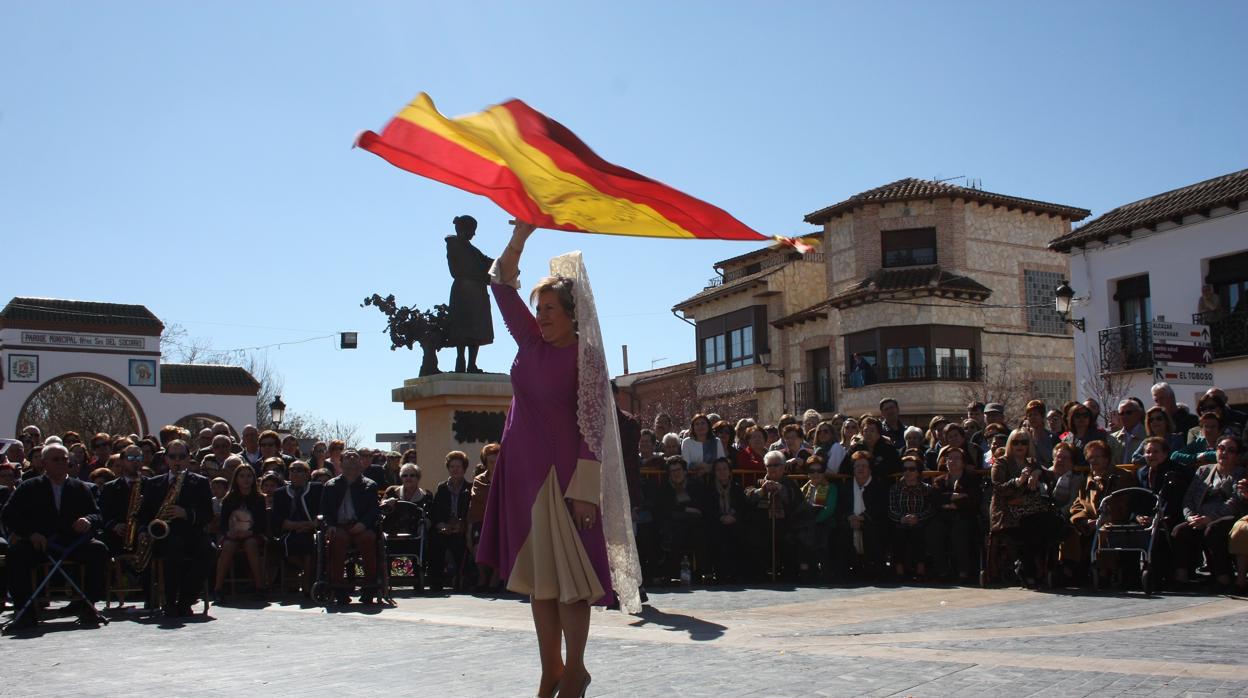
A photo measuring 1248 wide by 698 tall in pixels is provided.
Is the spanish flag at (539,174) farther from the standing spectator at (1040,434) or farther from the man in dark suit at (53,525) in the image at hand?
the standing spectator at (1040,434)

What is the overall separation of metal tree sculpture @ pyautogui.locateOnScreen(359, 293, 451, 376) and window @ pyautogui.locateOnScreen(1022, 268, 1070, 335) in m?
33.9

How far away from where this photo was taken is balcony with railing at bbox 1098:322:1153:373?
107 feet

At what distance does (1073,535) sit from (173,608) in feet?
27.9

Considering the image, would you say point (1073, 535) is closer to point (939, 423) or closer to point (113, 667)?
point (939, 423)

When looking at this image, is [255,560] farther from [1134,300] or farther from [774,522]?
[1134,300]

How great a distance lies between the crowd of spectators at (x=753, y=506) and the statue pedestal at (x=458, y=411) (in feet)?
4.30

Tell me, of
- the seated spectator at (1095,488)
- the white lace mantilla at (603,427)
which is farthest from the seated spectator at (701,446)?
the white lace mantilla at (603,427)

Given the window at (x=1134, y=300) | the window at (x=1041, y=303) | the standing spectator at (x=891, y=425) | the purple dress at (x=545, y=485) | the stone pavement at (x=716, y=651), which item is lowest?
the stone pavement at (x=716, y=651)

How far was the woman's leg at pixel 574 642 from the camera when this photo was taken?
5203 millimetres

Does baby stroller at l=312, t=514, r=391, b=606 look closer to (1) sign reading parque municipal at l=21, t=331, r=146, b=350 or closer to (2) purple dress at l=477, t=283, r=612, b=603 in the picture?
(2) purple dress at l=477, t=283, r=612, b=603

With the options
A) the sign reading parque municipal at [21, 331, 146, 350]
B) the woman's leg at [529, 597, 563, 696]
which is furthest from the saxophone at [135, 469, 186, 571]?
the sign reading parque municipal at [21, 331, 146, 350]

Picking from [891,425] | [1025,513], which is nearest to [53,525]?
[1025,513]

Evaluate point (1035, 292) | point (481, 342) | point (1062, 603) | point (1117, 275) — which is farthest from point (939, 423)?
point (1035, 292)

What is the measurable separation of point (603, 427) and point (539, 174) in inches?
61.2
